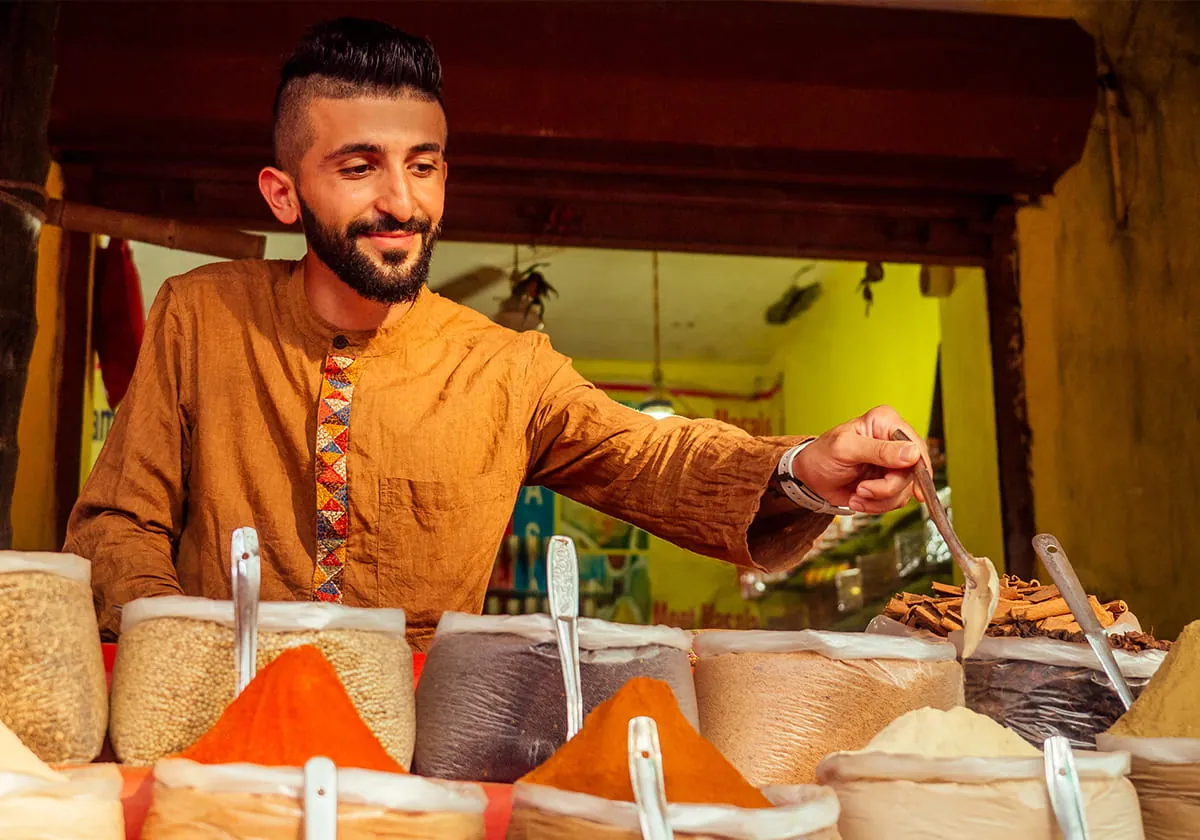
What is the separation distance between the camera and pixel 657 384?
5277 mm

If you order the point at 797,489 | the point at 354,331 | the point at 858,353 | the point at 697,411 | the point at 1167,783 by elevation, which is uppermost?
the point at 858,353

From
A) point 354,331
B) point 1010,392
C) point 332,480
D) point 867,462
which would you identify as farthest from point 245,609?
point 1010,392

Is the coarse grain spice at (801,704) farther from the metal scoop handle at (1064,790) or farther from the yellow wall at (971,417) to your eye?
the yellow wall at (971,417)

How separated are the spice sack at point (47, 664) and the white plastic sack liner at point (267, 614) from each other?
0.04 m

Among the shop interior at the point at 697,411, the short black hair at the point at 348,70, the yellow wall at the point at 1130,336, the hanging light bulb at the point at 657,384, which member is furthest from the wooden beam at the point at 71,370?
the yellow wall at the point at 1130,336

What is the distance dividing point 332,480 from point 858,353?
3471mm

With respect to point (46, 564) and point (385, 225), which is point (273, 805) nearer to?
point (46, 564)

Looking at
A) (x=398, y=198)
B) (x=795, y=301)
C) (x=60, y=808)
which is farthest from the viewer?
(x=795, y=301)

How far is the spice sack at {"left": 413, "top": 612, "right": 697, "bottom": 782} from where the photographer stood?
0.86 meters

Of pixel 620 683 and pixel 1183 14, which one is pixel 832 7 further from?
pixel 620 683

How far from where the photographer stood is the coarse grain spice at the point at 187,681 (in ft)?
2.71

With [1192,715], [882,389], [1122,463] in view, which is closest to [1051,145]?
[1122,463]

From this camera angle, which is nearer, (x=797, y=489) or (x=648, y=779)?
(x=648, y=779)

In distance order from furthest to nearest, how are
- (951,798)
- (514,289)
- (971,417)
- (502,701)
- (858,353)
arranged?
(858,353) → (514,289) → (971,417) → (502,701) → (951,798)
